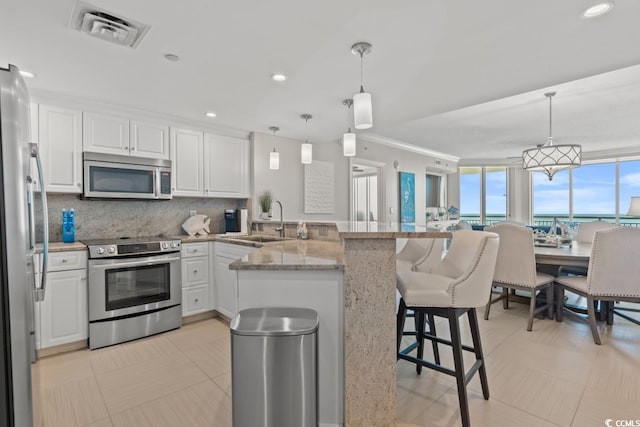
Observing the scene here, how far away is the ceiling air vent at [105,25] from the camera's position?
1771mm

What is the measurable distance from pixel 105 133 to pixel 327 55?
2.49 metres

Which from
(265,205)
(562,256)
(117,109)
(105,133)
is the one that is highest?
(117,109)

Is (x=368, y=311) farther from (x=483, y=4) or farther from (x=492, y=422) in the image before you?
(x=483, y=4)

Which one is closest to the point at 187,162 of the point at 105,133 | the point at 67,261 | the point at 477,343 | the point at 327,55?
the point at 105,133

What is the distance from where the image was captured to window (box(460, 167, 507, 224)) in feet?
27.0

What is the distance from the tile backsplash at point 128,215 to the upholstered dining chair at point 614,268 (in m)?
3.92

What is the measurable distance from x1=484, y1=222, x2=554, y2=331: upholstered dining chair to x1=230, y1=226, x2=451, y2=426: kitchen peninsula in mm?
2127

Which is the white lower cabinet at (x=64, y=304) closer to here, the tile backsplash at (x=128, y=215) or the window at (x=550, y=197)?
the tile backsplash at (x=128, y=215)

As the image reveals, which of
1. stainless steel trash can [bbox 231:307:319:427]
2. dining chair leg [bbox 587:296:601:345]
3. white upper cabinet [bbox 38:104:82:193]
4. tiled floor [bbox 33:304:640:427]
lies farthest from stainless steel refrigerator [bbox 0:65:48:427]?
dining chair leg [bbox 587:296:601:345]

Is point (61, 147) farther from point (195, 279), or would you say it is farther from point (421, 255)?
point (421, 255)

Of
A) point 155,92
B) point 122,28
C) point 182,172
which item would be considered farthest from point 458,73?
point 182,172

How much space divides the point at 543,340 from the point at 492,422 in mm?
1519

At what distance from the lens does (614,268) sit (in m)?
2.78

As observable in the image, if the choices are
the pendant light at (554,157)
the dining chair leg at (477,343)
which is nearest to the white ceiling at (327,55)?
the pendant light at (554,157)
